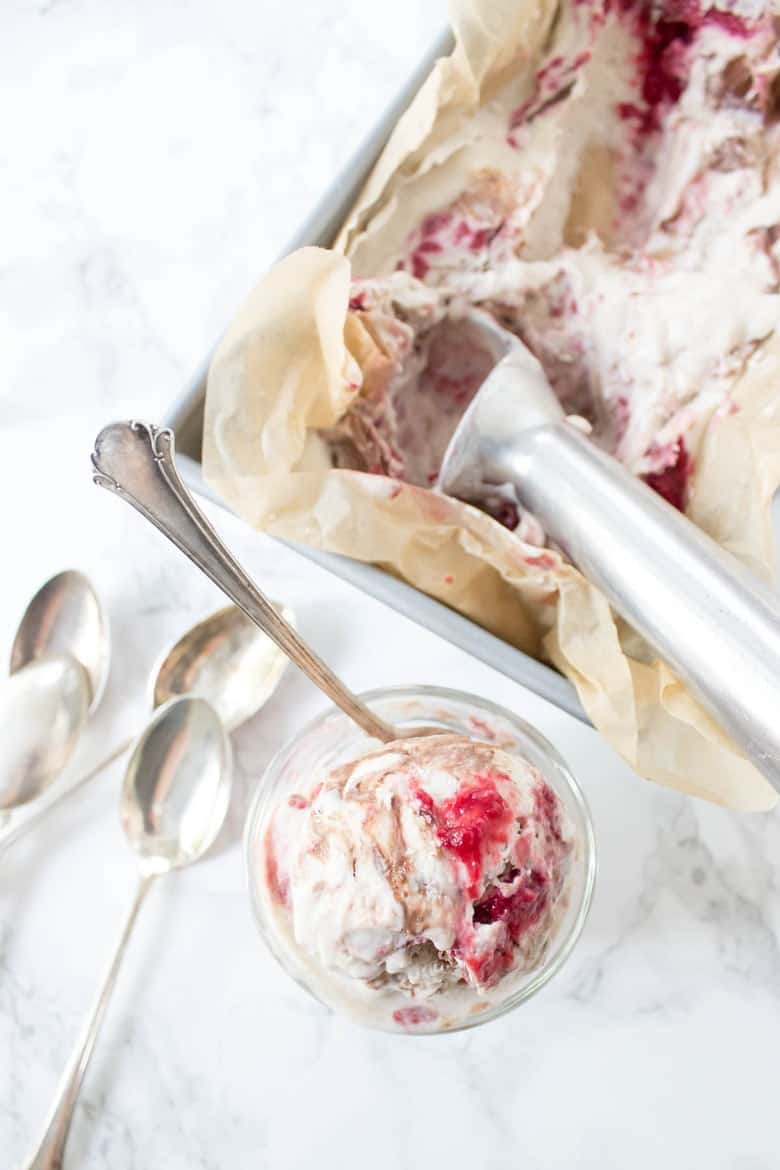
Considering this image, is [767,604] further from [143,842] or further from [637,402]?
[143,842]

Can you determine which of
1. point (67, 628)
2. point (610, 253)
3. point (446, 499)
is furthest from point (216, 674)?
point (610, 253)

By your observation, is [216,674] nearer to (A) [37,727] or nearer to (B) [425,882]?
(A) [37,727]

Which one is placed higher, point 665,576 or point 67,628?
point 67,628

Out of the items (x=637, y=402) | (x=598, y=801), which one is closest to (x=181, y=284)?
(x=637, y=402)

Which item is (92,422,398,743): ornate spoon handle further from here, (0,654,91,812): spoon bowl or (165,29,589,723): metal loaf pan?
(0,654,91,812): spoon bowl

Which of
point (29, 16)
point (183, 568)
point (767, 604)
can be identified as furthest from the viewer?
point (29, 16)

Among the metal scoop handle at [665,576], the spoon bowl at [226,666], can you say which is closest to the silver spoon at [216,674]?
the spoon bowl at [226,666]

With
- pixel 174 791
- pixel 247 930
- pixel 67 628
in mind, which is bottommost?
pixel 247 930
